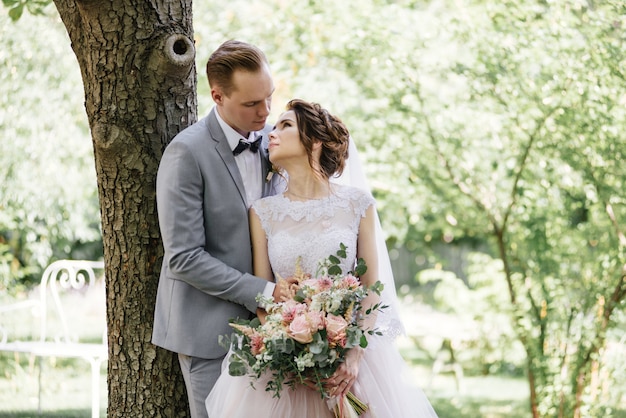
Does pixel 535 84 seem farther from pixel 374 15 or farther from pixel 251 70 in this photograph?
pixel 251 70

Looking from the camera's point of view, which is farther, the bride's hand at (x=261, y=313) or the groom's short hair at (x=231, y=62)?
the groom's short hair at (x=231, y=62)

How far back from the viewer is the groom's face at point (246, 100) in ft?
11.6

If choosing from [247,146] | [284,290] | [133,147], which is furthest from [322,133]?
[133,147]

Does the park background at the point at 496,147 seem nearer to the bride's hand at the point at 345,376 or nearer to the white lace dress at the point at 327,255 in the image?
the white lace dress at the point at 327,255

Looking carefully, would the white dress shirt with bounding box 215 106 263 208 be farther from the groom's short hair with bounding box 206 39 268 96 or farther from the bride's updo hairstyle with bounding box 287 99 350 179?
the bride's updo hairstyle with bounding box 287 99 350 179

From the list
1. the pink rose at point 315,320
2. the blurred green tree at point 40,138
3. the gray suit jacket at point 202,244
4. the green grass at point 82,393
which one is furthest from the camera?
the blurred green tree at point 40,138

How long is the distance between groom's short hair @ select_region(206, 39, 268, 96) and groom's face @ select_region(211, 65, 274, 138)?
0.02 m

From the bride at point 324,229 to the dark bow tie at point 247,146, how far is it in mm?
116

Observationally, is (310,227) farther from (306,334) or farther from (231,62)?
(231,62)

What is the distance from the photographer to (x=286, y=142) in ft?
11.7

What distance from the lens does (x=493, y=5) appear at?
6238mm

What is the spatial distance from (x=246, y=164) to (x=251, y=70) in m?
0.41

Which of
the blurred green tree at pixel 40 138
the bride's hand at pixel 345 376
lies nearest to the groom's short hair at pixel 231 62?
the bride's hand at pixel 345 376

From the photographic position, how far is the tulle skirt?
3318mm
